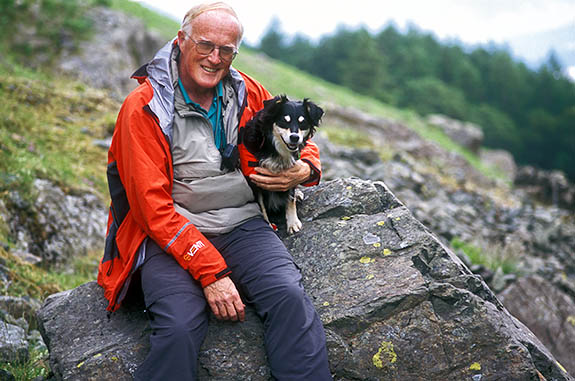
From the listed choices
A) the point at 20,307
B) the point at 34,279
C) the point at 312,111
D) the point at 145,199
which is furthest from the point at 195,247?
the point at 34,279

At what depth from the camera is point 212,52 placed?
4000mm

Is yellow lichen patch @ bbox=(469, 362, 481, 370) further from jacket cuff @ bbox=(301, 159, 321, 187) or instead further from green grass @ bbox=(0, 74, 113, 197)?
green grass @ bbox=(0, 74, 113, 197)

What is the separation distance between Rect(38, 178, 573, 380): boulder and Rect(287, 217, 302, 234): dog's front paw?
486 mm

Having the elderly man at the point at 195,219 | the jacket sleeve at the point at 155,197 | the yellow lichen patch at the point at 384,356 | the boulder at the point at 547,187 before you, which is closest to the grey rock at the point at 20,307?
the elderly man at the point at 195,219

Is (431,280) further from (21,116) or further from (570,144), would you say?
(570,144)

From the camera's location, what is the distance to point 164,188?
3617 mm

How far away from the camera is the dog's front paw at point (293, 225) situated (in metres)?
4.54

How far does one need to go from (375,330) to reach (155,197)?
1984 mm

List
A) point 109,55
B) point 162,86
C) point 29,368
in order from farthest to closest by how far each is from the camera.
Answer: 1. point 109,55
2. point 29,368
3. point 162,86

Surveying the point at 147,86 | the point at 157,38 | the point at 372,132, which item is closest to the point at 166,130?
the point at 147,86

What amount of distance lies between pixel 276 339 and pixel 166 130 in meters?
1.82

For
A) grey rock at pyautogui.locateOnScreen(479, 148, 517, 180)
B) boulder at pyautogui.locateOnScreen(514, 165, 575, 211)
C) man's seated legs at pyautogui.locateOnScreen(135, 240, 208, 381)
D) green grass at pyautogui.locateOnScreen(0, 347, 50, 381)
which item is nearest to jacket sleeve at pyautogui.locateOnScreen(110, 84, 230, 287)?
man's seated legs at pyautogui.locateOnScreen(135, 240, 208, 381)

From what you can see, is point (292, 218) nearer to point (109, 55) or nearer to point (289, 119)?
point (289, 119)

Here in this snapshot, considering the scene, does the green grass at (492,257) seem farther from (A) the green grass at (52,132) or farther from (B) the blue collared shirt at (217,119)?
(A) the green grass at (52,132)
